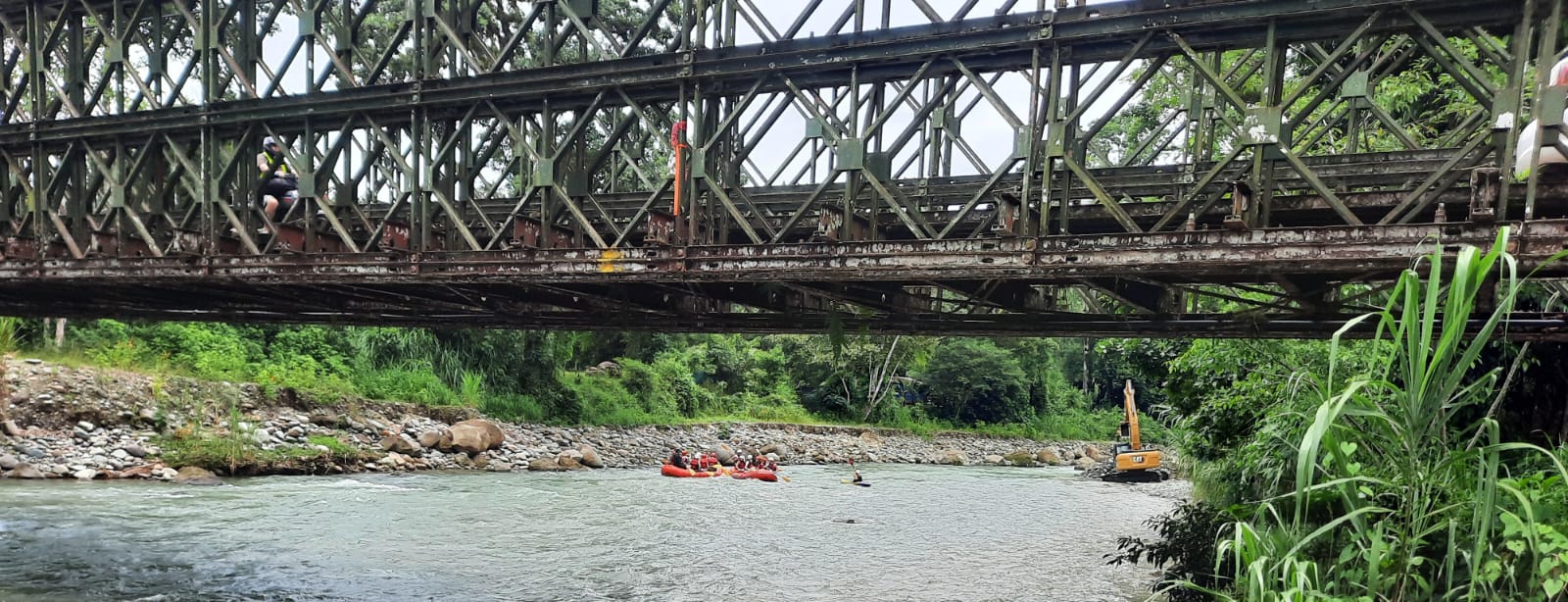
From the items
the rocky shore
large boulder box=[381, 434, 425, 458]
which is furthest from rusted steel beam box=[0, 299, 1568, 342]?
large boulder box=[381, 434, 425, 458]

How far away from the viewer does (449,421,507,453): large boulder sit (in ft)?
97.6

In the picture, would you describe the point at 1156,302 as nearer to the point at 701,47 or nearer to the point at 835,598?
the point at 701,47

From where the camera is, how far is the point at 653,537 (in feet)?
60.8

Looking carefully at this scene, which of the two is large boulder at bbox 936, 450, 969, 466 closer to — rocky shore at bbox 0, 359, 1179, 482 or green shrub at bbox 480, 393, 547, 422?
rocky shore at bbox 0, 359, 1179, 482

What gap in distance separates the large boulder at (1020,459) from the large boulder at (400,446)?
85.2 feet

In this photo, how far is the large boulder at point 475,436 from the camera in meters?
29.7

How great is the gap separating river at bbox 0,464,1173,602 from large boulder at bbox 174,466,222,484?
812 millimetres

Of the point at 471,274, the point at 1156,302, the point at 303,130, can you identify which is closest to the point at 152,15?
the point at 303,130

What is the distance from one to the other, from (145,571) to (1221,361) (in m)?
14.0

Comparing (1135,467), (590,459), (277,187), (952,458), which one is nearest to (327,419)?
(590,459)

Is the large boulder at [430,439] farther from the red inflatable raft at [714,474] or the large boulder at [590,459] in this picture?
the red inflatable raft at [714,474]

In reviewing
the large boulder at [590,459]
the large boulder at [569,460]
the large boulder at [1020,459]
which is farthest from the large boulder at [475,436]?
the large boulder at [1020,459]

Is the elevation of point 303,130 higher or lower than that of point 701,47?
lower

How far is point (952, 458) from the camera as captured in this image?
146ft
